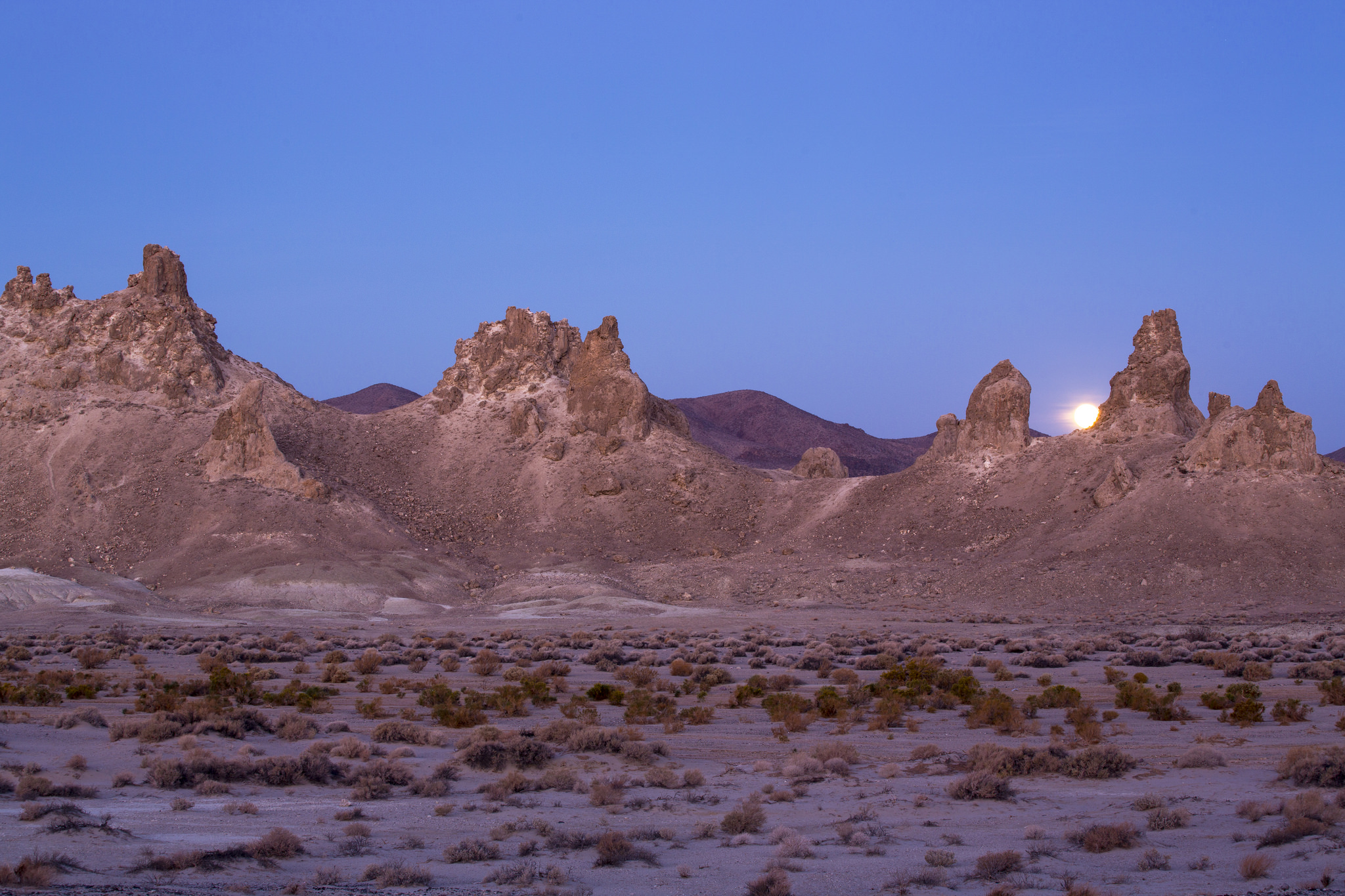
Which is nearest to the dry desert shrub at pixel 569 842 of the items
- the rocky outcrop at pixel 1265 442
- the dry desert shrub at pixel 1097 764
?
the dry desert shrub at pixel 1097 764

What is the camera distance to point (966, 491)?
215 ft

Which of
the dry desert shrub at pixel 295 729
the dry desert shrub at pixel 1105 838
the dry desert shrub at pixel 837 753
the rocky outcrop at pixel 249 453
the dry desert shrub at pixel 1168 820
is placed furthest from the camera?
the rocky outcrop at pixel 249 453

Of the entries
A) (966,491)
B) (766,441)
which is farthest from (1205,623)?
(766,441)

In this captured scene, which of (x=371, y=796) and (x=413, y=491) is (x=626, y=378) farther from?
(x=371, y=796)

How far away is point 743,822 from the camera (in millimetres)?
9883

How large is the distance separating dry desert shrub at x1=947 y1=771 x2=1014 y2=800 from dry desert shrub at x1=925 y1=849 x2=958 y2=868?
246 cm

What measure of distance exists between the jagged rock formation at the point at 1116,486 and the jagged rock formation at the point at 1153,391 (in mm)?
6779

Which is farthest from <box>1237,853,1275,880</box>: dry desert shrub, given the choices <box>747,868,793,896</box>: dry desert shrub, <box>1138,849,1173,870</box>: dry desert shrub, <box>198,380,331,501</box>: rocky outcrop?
<box>198,380,331,501</box>: rocky outcrop

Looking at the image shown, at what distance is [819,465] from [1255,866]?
73553 mm

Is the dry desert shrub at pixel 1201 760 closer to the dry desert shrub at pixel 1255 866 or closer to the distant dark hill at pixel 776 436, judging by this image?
the dry desert shrub at pixel 1255 866

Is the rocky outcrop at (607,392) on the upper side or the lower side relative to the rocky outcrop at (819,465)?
upper

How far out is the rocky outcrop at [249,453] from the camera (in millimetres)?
62969

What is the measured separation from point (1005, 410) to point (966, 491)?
275 inches

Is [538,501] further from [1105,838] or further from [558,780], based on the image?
[1105,838]
